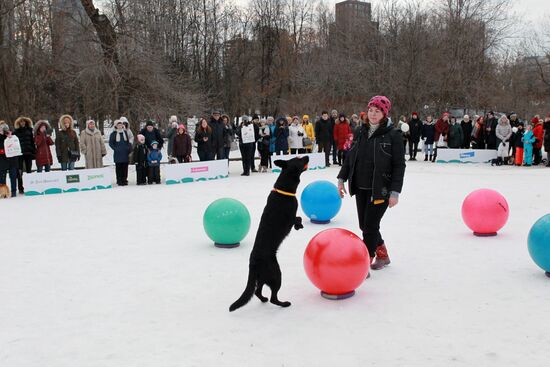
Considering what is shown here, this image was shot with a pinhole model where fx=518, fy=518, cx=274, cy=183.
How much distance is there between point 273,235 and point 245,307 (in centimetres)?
81

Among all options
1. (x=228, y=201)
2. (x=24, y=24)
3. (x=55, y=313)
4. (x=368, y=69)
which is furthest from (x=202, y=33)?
(x=55, y=313)

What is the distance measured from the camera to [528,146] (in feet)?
62.0

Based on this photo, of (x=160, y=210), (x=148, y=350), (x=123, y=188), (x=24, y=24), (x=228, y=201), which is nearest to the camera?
(x=148, y=350)

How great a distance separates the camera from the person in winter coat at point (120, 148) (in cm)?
1529

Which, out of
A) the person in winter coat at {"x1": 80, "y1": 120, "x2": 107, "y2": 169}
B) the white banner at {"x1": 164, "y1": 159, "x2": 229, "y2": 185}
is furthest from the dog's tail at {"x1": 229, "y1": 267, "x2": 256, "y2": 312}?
the person in winter coat at {"x1": 80, "y1": 120, "x2": 107, "y2": 169}

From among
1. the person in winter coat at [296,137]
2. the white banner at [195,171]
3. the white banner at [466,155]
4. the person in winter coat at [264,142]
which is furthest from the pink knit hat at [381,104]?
the white banner at [466,155]

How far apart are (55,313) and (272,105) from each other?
4024cm

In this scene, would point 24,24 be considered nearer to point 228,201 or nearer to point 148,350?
point 228,201

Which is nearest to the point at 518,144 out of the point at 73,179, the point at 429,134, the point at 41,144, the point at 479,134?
the point at 479,134

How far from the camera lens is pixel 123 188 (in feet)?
49.5

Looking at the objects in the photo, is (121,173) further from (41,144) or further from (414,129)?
(414,129)

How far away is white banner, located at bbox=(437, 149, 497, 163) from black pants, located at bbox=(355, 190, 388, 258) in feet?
52.3

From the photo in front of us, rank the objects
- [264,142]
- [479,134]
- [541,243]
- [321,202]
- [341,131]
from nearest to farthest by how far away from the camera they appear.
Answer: [541,243] < [321,202] < [264,142] < [341,131] < [479,134]

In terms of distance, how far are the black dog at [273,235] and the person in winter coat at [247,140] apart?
39.0ft
